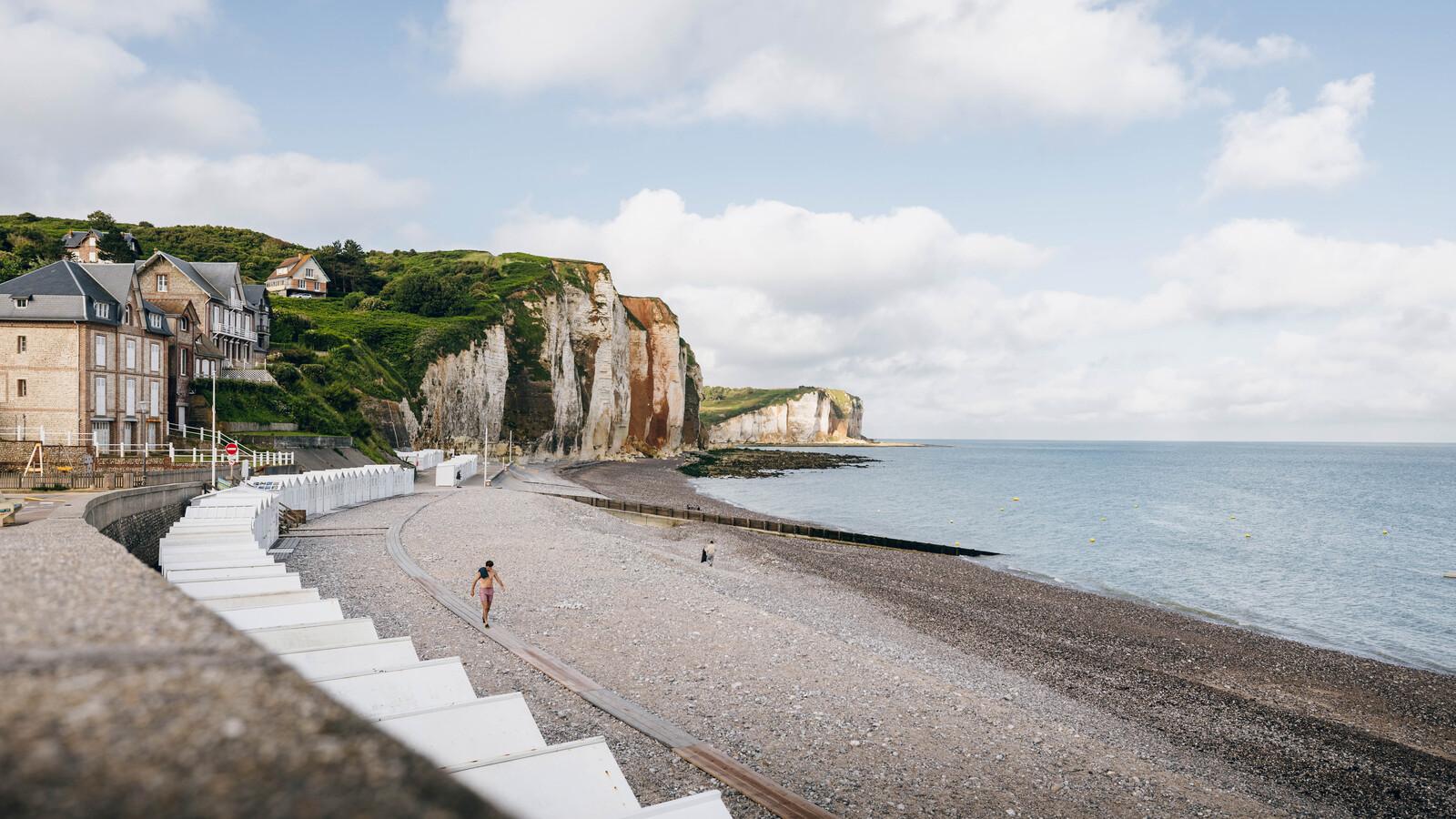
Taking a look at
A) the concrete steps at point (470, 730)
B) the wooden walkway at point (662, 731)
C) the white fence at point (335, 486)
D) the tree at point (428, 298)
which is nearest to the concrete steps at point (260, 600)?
the wooden walkway at point (662, 731)

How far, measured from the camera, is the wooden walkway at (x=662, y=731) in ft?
31.8

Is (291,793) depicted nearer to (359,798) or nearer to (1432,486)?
(359,798)

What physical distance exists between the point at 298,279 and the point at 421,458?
149ft

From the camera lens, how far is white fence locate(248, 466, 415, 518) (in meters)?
30.2

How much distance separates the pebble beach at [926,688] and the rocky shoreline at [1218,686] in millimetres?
82

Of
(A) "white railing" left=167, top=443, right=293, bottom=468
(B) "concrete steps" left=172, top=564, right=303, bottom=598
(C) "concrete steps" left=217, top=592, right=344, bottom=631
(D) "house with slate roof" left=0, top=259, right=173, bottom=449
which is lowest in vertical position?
(C) "concrete steps" left=217, top=592, right=344, bottom=631

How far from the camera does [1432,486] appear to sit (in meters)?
97.6

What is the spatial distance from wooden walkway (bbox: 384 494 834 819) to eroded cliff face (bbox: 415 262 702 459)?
5603cm

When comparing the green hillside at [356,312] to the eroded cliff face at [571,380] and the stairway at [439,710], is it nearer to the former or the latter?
the eroded cliff face at [571,380]

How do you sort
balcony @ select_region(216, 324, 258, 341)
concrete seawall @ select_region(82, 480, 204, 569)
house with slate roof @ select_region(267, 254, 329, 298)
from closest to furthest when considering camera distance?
concrete seawall @ select_region(82, 480, 204, 569) → balcony @ select_region(216, 324, 258, 341) → house with slate roof @ select_region(267, 254, 329, 298)

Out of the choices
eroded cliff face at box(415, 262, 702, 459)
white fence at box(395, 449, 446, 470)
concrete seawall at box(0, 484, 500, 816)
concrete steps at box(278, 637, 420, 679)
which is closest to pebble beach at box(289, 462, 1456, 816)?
concrete steps at box(278, 637, 420, 679)

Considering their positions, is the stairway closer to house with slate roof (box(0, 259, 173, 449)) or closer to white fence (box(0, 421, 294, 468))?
white fence (box(0, 421, 294, 468))

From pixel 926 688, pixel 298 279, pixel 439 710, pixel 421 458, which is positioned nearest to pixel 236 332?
pixel 421 458

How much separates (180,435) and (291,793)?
51.8 metres
